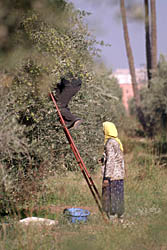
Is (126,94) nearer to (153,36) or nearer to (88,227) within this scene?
(153,36)

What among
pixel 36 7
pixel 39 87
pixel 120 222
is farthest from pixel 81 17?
pixel 120 222

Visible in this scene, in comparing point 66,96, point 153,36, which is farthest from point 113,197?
point 153,36

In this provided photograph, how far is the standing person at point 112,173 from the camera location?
6.26m

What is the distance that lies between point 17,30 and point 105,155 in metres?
2.20

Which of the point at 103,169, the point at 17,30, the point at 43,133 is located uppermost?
the point at 17,30

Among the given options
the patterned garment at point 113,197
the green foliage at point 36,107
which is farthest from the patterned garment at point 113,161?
the green foliage at point 36,107

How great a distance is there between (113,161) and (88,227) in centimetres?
104

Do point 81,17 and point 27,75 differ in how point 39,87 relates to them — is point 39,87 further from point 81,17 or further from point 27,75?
point 81,17

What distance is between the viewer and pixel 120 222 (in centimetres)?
609

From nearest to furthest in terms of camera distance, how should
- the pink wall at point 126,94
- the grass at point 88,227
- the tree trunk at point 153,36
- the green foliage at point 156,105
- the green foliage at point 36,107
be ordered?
the grass at point 88,227, the green foliage at point 36,107, the green foliage at point 156,105, the tree trunk at point 153,36, the pink wall at point 126,94

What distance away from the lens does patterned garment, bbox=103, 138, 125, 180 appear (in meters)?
6.25

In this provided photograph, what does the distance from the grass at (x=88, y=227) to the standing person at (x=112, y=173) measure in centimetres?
21

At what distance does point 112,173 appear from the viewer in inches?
247

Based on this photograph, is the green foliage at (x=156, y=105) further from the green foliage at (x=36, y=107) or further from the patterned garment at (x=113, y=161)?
the patterned garment at (x=113, y=161)
